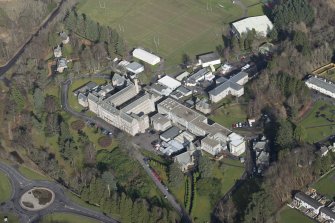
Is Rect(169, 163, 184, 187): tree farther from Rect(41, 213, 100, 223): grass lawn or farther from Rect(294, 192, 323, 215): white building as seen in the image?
Rect(294, 192, 323, 215): white building

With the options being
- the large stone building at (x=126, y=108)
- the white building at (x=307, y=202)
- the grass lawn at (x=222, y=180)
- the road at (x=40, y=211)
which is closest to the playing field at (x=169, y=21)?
the large stone building at (x=126, y=108)

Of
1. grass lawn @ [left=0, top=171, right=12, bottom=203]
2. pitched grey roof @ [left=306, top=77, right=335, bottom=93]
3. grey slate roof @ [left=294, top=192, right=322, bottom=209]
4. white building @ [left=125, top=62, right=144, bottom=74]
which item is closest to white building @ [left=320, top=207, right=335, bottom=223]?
grey slate roof @ [left=294, top=192, right=322, bottom=209]

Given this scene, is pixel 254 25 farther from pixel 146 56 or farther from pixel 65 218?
pixel 65 218

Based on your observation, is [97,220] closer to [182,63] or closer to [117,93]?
[117,93]

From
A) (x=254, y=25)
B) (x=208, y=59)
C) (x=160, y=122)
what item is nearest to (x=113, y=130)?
(x=160, y=122)

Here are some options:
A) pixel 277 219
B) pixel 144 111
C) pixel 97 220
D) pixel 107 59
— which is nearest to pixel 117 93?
pixel 144 111

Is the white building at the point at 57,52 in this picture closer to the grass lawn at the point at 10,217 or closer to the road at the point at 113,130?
the road at the point at 113,130
